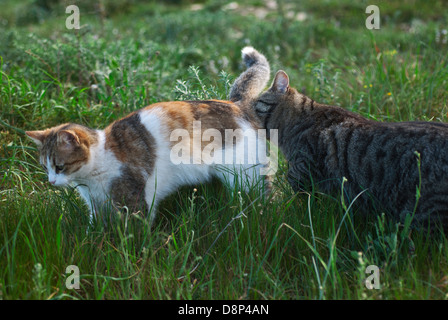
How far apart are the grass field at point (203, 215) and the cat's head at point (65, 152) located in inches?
5.3

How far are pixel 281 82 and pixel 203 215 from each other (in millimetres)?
1099

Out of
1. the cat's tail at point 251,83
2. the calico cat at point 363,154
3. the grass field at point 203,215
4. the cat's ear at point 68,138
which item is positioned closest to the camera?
the grass field at point 203,215

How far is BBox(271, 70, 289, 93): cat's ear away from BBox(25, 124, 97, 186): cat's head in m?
1.28

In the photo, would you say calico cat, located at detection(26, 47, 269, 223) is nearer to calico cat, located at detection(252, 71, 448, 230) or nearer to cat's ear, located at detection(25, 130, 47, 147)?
cat's ear, located at detection(25, 130, 47, 147)

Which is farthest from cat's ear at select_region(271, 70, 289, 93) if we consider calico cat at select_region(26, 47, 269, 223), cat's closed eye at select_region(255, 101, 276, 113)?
calico cat at select_region(26, 47, 269, 223)

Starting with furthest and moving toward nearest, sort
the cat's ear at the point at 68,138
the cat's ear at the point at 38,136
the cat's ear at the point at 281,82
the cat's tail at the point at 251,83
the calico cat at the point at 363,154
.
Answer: the cat's tail at the point at 251,83, the cat's ear at the point at 281,82, the cat's ear at the point at 38,136, the cat's ear at the point at 68,138, the calico cat at the point at 363,154

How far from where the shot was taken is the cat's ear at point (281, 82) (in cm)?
328

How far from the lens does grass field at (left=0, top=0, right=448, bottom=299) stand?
227 centimetres

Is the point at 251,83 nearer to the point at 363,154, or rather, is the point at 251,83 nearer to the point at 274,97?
the point at 274,97

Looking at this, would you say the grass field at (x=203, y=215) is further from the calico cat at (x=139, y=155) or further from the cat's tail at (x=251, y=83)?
the cat's tail at (x=251, y=83)

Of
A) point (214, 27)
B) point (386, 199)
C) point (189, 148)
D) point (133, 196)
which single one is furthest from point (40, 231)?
point (214, 27)

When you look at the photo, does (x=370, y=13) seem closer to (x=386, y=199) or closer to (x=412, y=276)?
(x=386, y=199)

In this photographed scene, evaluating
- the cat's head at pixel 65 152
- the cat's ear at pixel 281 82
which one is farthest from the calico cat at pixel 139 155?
the cat's ear at pixel 281 82
